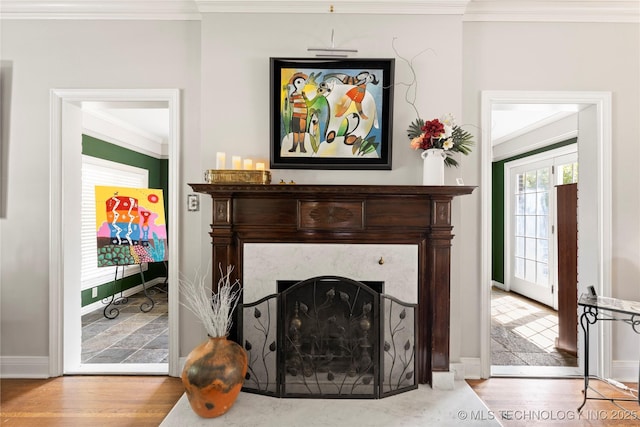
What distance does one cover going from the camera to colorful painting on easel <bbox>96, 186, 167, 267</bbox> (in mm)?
3719

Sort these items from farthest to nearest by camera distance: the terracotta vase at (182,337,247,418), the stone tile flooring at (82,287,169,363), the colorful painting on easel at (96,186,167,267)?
the colorful painting on easel at (96,186,167,267) < the stone tile flooring at (82,287,169,363) < the terracotta vase at (182,337,247,418)

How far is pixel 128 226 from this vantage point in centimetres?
385

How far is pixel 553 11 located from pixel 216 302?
10.6ft

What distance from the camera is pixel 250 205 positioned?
2166 millimetres

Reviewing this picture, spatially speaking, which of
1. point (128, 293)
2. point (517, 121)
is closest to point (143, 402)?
point (128, 293)

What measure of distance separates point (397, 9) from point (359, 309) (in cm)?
215

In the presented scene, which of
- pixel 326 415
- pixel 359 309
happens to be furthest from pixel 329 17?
pixel 326 415

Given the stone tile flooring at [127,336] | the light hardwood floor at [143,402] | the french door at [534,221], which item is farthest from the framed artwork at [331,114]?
the french door at [534,221]

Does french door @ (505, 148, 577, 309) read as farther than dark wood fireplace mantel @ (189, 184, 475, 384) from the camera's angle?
Yes

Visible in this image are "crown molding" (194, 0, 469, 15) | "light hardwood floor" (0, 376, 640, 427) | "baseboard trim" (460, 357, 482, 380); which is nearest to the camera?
"light hardwood floor" (0, 376, 640, 427)

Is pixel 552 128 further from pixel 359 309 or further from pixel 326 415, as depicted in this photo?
pixel 326 415

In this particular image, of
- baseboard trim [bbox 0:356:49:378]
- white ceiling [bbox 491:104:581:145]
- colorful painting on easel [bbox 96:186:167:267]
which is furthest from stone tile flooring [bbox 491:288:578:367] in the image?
colorful painting on easel [bbox 96:186:167:267]

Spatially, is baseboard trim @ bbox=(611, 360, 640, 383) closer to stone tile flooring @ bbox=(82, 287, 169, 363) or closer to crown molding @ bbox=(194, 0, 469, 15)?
crown molding @ bbox=(194, 0, 469, 15)

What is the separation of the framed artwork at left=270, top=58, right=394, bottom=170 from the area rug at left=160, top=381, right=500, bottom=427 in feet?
5.06
